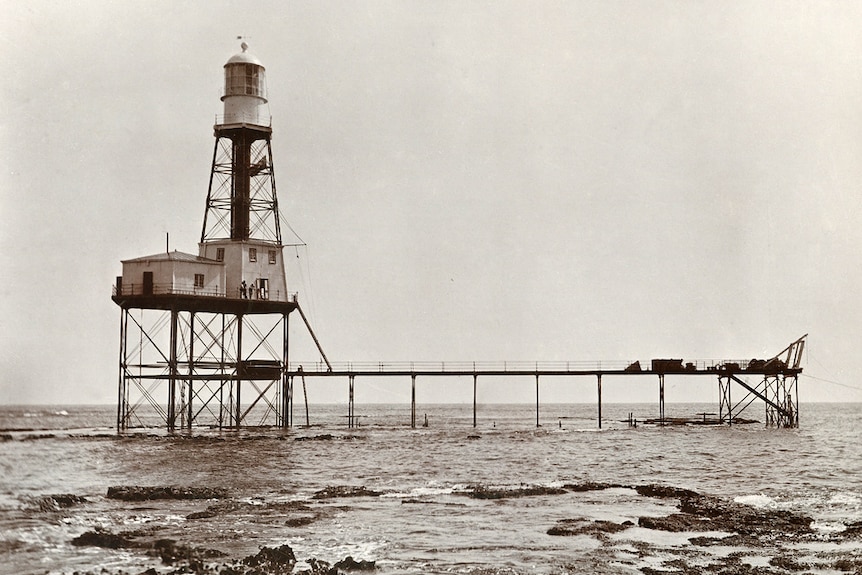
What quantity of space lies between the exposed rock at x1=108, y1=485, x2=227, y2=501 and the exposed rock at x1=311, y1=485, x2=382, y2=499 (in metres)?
3.18

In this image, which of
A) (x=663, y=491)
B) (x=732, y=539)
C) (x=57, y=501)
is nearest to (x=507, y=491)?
(x=663, y=491)

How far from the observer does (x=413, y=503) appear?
28.3 m

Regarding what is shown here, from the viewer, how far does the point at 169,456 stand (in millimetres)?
43312

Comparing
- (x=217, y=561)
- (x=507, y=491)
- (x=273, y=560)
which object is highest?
(x=273, y=560)

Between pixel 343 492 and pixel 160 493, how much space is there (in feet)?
19.4

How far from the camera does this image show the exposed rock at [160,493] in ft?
93.4

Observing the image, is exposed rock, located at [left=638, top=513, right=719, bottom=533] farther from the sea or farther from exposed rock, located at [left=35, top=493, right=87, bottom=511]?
exposed rock, located at [left=35, top=493, right=87, bottom=511]

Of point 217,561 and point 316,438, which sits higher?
point 217,561

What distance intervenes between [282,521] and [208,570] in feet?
21.5

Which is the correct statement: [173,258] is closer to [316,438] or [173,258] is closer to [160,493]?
[316,438]

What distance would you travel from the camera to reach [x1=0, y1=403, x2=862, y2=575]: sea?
1981 cm

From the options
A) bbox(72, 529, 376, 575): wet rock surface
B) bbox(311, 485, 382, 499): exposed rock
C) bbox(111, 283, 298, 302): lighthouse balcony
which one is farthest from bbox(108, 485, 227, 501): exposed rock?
bbox(111, 283, 298, 302): lighthouse balcony

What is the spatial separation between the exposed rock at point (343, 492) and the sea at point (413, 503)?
17 cm

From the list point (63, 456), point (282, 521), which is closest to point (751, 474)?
point (282, 521)
